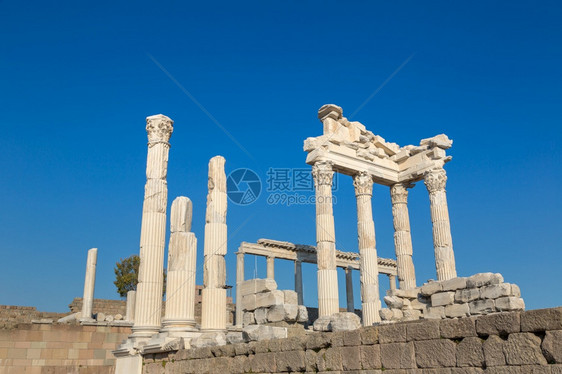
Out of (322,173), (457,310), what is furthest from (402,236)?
(457,310)

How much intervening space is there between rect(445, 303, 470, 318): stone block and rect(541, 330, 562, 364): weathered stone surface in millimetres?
9629

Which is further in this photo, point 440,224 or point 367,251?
point 440,224

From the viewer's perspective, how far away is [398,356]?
26.1 feet

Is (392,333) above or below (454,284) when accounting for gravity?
below

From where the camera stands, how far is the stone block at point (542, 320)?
6.06 metres

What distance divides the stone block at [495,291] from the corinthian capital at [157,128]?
36.9 feet

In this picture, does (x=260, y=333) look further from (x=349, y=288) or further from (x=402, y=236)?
(x=349, y=288)

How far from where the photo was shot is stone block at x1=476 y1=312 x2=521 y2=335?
655cm

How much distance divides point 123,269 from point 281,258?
59.0 feet

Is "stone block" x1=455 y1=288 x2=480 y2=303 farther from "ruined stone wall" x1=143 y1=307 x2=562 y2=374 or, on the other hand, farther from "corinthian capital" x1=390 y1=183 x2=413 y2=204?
→ "corinthian capital" x1=390 y1=183 x2=413 y2=204

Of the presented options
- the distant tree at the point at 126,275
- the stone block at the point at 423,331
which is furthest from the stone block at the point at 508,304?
the distant tree at the point at 126,275

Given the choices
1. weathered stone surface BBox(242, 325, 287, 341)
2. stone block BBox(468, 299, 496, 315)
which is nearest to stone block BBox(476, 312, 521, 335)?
weathered stone surface BBox(242, 325, 287, 341)

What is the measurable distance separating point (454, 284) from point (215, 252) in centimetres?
798

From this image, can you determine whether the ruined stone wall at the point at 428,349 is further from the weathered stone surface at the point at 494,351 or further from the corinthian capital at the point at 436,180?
the corinthian capital at the point at 436,180
